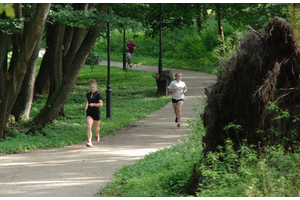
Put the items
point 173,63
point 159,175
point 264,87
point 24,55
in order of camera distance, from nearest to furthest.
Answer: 1. point 264,87
2. point 159,175
3. point 24,55
4. point 173,63

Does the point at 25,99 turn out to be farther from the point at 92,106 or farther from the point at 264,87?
the point at 264,87

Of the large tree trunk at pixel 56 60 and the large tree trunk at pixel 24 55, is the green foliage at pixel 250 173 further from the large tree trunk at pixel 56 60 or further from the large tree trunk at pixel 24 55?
the large tree trunk at pixel 56 60

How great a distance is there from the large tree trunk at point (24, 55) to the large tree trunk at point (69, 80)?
1.37 metres

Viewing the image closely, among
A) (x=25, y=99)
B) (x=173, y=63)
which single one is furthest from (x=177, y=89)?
(x=173, y=63)

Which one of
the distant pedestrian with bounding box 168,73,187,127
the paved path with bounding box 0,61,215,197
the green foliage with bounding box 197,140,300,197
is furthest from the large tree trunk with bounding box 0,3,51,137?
the green foliage with bounding box 197,140,300,197

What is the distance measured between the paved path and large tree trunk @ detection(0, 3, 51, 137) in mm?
2317

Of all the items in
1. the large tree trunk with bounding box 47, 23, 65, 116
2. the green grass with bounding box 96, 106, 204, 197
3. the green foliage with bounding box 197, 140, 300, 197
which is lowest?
the green grass with bounding box 96, 106, 204, 197

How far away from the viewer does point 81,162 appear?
1133 centimetres

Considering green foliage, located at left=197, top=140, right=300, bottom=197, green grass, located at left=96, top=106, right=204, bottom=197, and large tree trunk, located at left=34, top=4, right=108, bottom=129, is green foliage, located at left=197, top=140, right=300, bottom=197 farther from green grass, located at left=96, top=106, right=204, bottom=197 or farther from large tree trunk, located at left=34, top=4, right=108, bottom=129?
large tree trunk, located at left=34, top=4, right=108, bottom=129

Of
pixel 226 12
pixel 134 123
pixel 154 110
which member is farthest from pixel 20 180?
pixel 226 12

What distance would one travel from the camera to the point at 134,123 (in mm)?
16969

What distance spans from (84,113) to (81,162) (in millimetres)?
8059

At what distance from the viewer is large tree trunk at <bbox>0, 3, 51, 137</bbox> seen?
12.7 metres

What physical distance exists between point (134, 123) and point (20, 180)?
A: 25.3ft
